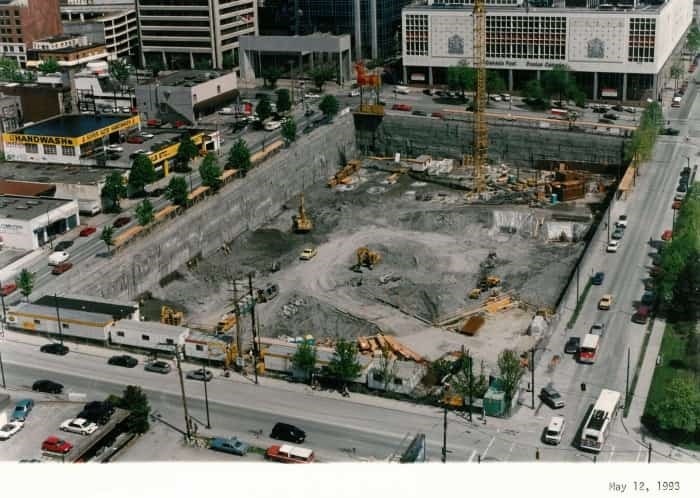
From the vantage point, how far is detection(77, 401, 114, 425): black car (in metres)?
49.7

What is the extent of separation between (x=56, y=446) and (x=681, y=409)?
95.1ft

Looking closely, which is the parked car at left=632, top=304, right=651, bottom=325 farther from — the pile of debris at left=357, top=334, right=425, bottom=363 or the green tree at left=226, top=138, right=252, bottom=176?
the green tree at left=226, top=138, right=252, bottom=176

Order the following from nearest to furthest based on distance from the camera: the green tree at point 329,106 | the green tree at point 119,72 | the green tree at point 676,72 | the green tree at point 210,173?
the green tree at point 210,173
the green tree at point 329,106
the green tree at point 119,72
the green tree at point 676,72

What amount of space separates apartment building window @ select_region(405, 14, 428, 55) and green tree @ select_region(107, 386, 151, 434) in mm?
84092

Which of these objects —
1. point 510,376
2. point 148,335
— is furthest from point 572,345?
point 148,335

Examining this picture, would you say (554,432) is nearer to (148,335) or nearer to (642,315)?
(642,315)

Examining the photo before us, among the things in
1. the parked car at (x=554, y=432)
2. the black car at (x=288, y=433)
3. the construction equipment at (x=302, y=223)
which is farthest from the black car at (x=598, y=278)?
the black car at (x=288, y=433)

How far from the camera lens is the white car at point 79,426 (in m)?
48.8

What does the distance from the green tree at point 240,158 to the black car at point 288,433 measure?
44.4 m

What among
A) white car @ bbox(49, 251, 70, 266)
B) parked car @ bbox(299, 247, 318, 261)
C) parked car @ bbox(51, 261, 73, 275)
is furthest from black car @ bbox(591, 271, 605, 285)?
white car @ bbox(49, 251, 70, 266)

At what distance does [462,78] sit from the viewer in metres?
120

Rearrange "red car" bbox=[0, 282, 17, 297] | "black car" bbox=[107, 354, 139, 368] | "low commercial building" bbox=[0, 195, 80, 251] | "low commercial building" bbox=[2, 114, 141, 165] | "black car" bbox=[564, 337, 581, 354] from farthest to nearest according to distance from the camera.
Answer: "low commercial building" bbox=[2, 114, 141, 165] → "low commercial building" bbox=[0, 195, 80, 251] → "red car" bbox=[0, 282, 17, 297] → "black car" bbox=[564, 337, 581, 354] → "black car" bbox=[107, 354, 139, 368]

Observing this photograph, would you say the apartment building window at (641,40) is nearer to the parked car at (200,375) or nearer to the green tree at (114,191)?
the green tree at (114,191)

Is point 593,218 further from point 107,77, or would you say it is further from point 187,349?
point 107,77
